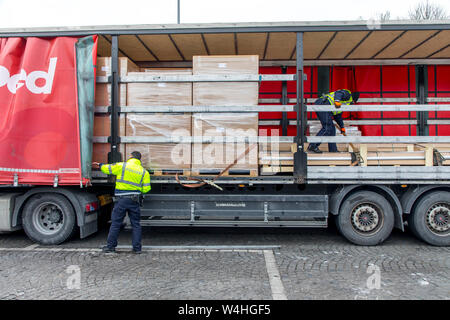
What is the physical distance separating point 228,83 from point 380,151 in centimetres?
264

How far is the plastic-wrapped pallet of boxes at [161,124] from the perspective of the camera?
521cm

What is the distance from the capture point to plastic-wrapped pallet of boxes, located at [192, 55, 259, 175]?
16.9 ft

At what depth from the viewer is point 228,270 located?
427 centimetres

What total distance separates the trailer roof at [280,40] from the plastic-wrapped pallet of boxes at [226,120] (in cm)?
58

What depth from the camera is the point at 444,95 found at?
6.62 m

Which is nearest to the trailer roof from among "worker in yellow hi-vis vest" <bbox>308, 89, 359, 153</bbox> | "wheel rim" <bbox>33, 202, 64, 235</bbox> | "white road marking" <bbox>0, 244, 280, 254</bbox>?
"worker in yellow hi-vis vest" <bbox>308, 89, 359, 153</bbox>

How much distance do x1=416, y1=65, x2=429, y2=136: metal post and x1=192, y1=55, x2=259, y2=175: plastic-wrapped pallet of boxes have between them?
11.9ft

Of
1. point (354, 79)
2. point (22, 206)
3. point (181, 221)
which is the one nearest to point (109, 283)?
point (181, 221)

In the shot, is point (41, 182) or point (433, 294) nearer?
point (433, 294)

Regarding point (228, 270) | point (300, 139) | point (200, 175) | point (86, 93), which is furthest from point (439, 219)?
point (86, 93)

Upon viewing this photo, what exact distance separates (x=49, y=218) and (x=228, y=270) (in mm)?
3115

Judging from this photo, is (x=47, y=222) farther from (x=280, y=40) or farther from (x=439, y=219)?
(x=439, y=219)
